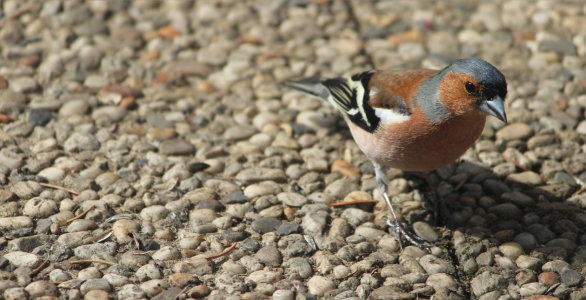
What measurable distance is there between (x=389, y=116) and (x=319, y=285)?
1.21m

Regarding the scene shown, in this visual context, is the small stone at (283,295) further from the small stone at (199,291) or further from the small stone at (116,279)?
the small stone at (116,279)

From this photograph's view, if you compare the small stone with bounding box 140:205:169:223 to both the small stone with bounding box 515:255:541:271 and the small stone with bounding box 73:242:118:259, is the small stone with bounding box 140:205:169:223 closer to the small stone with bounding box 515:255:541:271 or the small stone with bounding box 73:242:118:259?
the small stone with bounding box 73:242:118:259

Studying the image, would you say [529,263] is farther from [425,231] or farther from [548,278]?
[425,231]

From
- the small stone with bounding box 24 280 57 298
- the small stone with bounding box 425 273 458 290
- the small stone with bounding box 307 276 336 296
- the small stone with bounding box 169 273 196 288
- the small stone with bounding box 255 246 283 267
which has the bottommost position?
the small stone with bounding box 425 273 458 290

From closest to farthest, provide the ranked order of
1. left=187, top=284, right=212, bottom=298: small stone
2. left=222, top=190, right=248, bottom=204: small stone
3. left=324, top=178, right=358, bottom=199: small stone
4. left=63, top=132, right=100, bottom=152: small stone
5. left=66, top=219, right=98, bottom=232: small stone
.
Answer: left=187, top=284, right=212, bottom=298: small stone
left=66, top=219, right=98, bottom=232: small stone
left=222, top=190, right=248, bottom=204: small stone
left=324, top=178, right=358, bottom=199: small stone
left=63, top=132, right=100, bottom=152: small stone

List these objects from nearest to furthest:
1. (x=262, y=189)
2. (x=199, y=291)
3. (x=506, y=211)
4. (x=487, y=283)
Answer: (x=199, y=291) < (x=487, y=283) < (x=506, y=211) < (x=262, y=189)

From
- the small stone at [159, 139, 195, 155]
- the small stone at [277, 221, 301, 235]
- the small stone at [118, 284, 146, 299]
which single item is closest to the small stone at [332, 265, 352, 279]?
the small stone at [277, 221, 301, 235]

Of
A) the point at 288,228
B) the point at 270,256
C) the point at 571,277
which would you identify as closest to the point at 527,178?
the point at 571,277

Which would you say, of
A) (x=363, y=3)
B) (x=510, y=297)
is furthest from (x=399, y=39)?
(x=510, y=297)

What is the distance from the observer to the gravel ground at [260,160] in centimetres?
388

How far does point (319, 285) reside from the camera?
379cm

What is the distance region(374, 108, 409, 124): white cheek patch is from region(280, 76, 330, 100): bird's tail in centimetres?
80

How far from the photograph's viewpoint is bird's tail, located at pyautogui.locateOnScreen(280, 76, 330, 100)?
5.24 meters

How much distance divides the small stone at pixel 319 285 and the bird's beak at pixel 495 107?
131 cm
